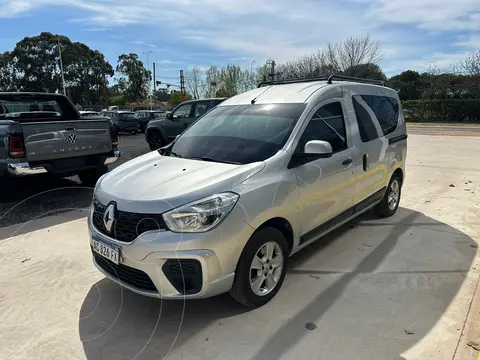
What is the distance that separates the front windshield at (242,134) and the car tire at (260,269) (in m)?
0.70

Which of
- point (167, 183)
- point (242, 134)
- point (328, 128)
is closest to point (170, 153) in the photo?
point (242, 134)

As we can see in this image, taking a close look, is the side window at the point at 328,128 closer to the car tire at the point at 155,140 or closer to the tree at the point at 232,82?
the car tire at the point at 155,140

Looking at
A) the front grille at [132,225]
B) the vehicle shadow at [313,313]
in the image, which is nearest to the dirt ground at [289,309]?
the vehicle shadow at [313,313]

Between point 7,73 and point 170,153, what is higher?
point 7,73

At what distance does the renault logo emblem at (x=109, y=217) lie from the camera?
276 cm

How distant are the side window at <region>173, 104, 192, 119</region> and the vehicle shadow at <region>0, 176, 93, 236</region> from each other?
5.59 metres

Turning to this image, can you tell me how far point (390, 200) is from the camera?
5.23m

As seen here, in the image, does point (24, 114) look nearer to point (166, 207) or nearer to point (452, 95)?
point (166, 207)

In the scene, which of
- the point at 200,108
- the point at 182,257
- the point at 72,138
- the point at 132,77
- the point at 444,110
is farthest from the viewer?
the point at 132,77

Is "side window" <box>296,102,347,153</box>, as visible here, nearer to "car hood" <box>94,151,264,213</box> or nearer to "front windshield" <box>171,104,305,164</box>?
"front windshield" <box>171,104,305,164</box>

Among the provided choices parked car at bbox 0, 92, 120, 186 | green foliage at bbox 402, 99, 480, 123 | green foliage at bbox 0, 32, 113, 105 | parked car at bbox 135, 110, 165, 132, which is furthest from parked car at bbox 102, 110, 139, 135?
green foliage at bbox 0, 32, 113, 105

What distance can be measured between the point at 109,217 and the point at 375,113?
356 cm

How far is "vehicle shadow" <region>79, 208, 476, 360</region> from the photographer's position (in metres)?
2.55

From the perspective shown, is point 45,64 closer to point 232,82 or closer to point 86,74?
point 86,74
